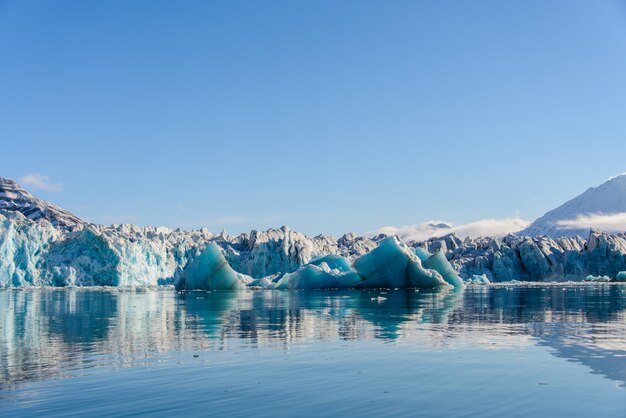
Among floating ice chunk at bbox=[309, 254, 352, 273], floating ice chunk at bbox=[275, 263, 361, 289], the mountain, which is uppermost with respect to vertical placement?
the mountain

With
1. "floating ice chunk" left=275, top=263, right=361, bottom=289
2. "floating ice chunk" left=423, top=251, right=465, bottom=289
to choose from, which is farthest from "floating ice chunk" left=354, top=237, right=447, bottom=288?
"floating ice chunk" left=423, top=251, right=465, bottom=289

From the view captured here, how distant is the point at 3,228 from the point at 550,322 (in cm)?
6915

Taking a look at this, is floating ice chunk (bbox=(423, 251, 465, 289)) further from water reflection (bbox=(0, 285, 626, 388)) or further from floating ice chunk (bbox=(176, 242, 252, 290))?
water reflection (bbox=(0, 285, 626, 388))

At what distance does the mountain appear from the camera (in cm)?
14312

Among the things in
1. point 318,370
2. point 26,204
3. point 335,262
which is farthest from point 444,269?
point 26,204

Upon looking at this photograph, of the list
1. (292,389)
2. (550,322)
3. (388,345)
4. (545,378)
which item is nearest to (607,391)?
(545,378)

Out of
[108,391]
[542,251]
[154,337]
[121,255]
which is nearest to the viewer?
[108,391]

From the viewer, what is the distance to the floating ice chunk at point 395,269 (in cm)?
5766

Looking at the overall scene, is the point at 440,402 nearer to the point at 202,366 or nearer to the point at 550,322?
the point at 202,366

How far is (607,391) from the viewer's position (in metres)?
9.09

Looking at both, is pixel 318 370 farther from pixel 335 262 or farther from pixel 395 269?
pixel 335 262

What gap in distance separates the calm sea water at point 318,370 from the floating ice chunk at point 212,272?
137ft

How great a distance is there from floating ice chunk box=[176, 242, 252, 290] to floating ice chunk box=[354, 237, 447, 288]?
13721 mm

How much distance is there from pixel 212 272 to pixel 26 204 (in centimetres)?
10426
